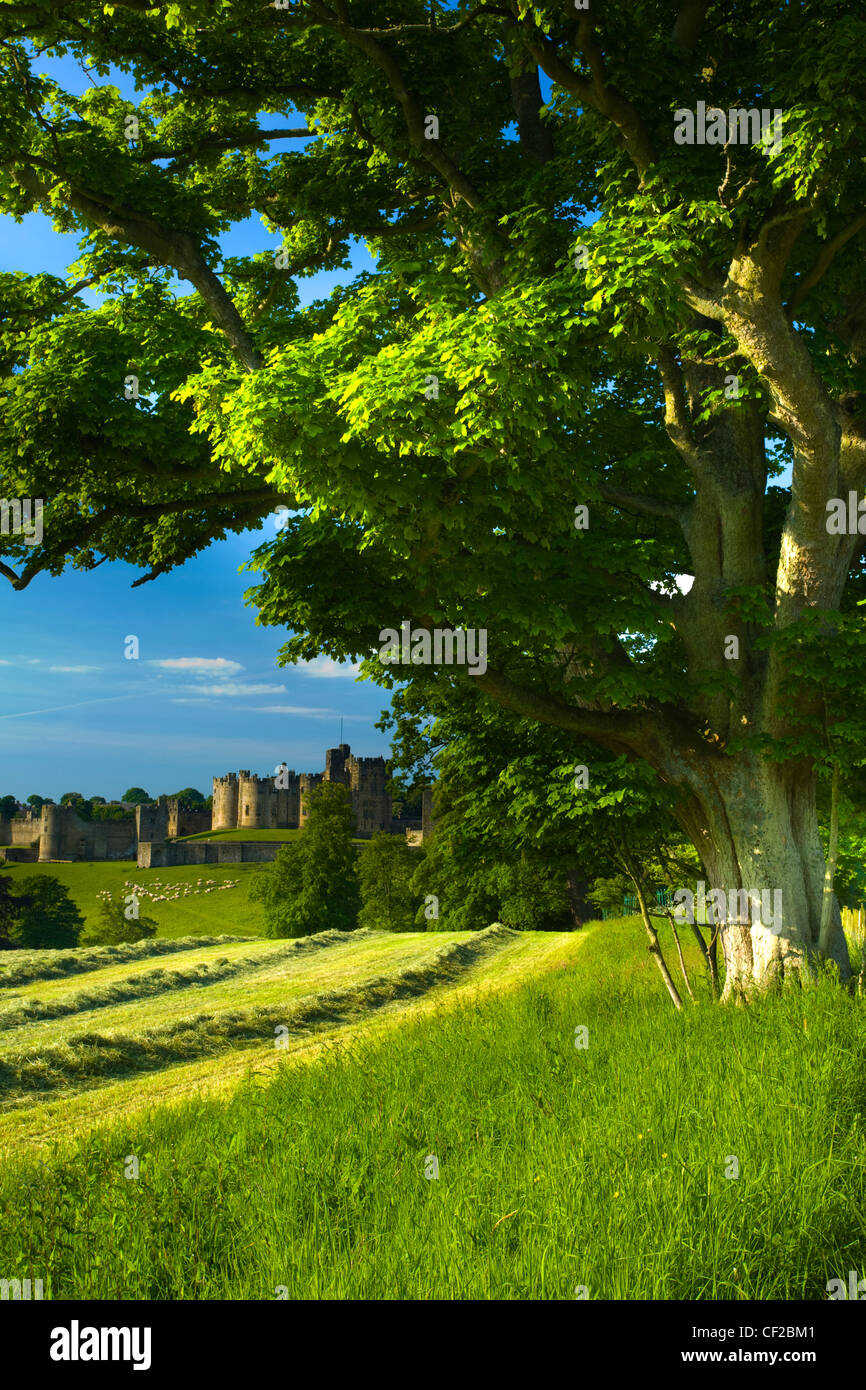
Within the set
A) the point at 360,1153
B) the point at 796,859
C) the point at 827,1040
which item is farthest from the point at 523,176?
the point at 360,1153

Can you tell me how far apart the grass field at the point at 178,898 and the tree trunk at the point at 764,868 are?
48.4m

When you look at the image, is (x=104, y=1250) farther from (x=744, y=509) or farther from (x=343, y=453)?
(x=744, y=509)

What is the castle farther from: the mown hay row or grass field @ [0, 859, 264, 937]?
the mown hay row

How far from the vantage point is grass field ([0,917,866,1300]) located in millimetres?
3674

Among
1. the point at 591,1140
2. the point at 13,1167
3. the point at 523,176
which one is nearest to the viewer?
the point at 591,1140

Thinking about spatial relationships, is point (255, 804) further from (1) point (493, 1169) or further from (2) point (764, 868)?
(1) point (493, 1169)

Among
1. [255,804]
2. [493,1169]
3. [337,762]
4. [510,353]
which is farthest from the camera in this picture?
[255,804]

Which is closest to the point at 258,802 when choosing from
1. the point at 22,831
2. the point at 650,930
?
the point at 22,831

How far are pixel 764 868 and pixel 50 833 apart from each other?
89.2m

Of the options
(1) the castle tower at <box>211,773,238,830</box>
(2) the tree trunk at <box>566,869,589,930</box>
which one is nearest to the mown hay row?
(2) the tree trunk at <box>566,869,589,930</box>

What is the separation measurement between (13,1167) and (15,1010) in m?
9.61

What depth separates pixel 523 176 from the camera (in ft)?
35.8

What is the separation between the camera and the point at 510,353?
7.23 m

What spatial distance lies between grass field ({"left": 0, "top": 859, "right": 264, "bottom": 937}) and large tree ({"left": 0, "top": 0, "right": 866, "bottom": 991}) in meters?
47.4
